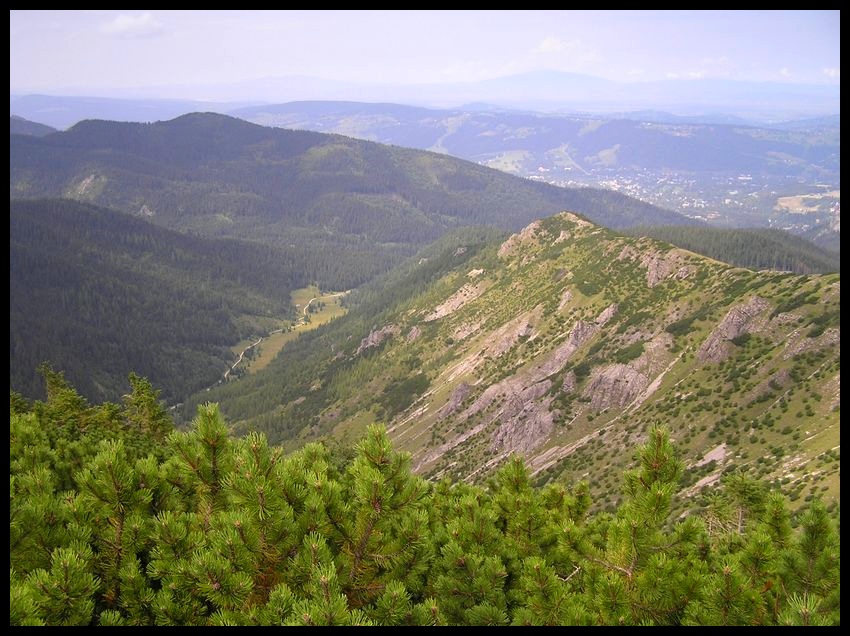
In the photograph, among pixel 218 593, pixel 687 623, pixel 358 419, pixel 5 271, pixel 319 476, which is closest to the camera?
pixel 5 271

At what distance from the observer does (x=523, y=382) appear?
378 ft

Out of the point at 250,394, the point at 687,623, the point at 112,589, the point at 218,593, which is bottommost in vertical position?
the point at 250,394

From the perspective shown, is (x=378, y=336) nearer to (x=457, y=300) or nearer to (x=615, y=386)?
(x=457, y=300)

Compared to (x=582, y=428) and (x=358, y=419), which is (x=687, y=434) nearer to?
(x=582, y=428)

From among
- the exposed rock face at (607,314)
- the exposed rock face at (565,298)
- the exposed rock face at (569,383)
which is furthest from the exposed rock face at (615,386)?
the exposed rock face at (565,298)

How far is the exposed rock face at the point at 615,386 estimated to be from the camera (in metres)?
90.9

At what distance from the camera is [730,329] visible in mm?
86000

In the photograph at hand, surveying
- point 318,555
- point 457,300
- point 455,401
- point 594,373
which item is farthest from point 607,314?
point 318,555

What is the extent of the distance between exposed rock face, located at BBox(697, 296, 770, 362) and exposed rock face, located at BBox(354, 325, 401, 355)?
365ft

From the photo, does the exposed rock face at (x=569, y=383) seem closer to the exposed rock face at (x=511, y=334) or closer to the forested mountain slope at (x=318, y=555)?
the exposed rock face at (x=511, y=334)

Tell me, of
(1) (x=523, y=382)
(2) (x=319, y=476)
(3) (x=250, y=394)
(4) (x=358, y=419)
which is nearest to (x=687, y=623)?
(2) (x=319, y=476)

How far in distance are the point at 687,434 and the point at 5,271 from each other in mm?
77387
